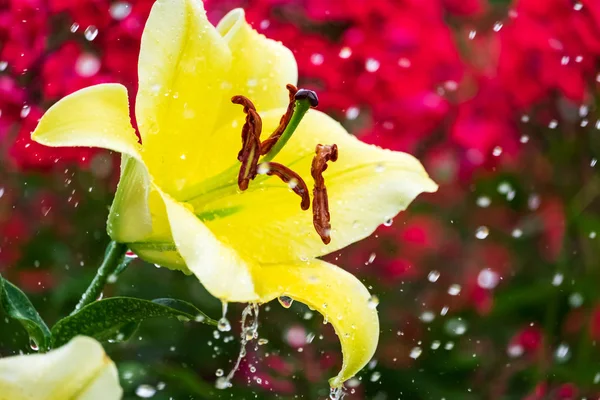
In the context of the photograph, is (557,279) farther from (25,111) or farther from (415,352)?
(25,111)

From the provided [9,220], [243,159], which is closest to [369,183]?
[243,159]

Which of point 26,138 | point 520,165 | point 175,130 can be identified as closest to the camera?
point 175,130

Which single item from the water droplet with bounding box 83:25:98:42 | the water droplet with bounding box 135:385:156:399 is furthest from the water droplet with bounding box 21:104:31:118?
the water droplet with bounding box 135:385:156:399

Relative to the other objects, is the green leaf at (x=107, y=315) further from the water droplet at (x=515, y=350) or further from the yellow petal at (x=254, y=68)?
the water droplet at (x=515, y=350)

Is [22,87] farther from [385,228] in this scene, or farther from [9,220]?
[385,228]

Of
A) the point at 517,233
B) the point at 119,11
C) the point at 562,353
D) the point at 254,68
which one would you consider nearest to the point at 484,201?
the point at 517,233
